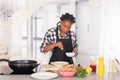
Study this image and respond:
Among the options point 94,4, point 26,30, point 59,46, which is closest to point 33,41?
point 26,30

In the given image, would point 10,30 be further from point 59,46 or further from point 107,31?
point 107,31

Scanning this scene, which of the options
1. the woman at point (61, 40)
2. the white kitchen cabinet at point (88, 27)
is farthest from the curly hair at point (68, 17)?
the white kitchen cabinet at point (88, 27)

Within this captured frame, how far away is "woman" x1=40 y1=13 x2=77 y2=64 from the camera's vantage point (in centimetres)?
276

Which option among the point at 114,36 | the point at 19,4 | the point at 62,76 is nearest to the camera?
the point at 62,76

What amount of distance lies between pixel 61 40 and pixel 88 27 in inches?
20.6

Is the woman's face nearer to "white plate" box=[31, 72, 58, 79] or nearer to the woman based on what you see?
the woman

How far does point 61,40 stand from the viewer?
2.79m

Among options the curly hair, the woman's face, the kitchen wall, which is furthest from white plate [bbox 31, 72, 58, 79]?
the kitchen wall

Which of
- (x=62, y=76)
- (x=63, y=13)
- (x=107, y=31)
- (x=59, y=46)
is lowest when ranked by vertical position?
(x=62, y=76)

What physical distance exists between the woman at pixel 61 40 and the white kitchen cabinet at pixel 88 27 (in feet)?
0.52

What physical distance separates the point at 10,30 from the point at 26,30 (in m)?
0.22

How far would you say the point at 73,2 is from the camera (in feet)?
9.56

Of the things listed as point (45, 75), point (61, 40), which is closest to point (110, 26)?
point (61, 40)

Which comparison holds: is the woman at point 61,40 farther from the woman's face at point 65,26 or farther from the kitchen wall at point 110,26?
the kitchen wall at point 110,26
